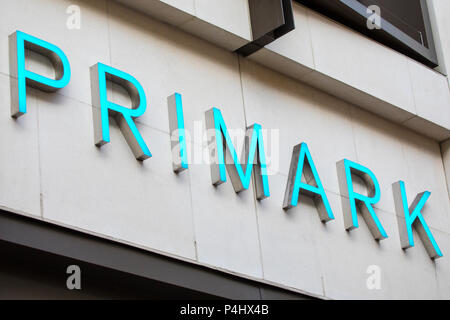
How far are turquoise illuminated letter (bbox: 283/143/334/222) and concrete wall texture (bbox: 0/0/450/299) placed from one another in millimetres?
135

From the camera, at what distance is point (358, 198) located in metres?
14.6

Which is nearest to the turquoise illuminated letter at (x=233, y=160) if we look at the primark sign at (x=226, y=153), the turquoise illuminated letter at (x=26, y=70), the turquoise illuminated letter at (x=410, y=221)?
the primark sign at (x=226, y=153)

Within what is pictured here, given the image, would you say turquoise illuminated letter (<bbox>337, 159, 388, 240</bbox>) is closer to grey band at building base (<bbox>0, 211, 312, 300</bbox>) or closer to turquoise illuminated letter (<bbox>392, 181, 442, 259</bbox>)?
turquoise illuminated letter (<bbox>392, 181, 442, 259</bbox>)

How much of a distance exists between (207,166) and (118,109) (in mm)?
1715

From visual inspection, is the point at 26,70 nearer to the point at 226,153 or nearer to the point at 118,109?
the point at 118,109

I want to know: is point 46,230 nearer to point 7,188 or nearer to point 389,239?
point 7,188

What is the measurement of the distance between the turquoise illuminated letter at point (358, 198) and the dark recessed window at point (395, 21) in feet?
9.06

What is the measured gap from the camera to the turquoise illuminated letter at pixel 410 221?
50.5ft

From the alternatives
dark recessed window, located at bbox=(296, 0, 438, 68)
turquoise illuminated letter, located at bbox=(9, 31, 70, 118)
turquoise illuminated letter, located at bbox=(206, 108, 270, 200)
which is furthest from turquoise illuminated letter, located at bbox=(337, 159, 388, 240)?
turquoise illuminated letter, located at bbox=(9, 31, 70, 118)

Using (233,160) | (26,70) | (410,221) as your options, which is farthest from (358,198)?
(26,70)

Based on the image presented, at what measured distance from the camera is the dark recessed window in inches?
615

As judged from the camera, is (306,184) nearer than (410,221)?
Yes

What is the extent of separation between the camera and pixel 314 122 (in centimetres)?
1480
